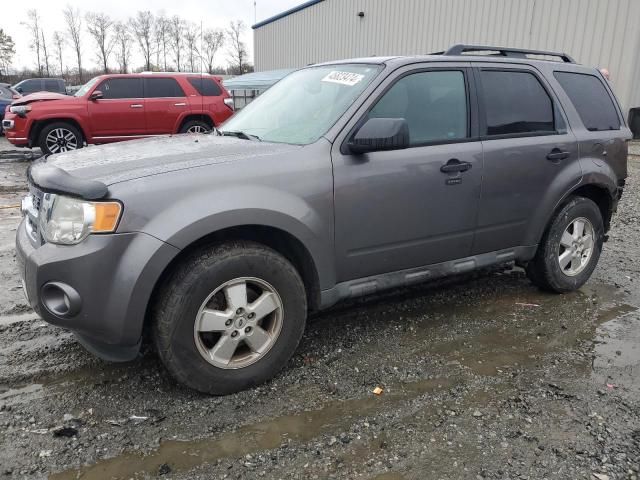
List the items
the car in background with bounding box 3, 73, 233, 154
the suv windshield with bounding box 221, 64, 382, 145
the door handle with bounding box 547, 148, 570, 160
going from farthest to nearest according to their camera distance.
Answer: the car in background with bounding box 3, 73, 233, 154 < the door handle with bounding box 547, 148, 570, 160 < the suv windshield with bounding box 221, 64, 382, 145

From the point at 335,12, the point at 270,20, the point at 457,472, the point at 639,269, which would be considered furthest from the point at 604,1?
the point at 270,20

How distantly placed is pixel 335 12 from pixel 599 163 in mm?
22236

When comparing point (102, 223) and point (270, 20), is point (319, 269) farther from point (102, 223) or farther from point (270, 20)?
point (270, 20)

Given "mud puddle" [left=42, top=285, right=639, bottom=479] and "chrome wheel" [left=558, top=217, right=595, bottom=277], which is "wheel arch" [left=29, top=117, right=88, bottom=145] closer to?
"mud puddle" [left=42, top=285, right=639, bottom=479]

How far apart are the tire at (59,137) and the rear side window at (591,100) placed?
9.73m

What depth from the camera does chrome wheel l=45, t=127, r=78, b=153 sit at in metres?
11.1

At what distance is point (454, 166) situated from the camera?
344 centimetres

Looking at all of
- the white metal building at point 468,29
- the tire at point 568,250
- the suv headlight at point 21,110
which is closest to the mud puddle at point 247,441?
the tire at point 568,250

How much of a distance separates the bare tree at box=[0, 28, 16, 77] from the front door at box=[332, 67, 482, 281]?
206 feet

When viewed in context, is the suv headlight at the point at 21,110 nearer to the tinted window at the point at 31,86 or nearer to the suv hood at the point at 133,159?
the suv hood at the point at 133,159

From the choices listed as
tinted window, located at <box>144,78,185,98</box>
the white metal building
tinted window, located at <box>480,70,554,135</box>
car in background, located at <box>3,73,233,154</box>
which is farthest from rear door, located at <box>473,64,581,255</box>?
the white metal building

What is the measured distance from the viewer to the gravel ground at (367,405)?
2.39 meters

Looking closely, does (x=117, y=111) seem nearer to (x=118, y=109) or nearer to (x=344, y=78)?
(x=118, y=109)

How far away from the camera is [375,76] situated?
330 cm
